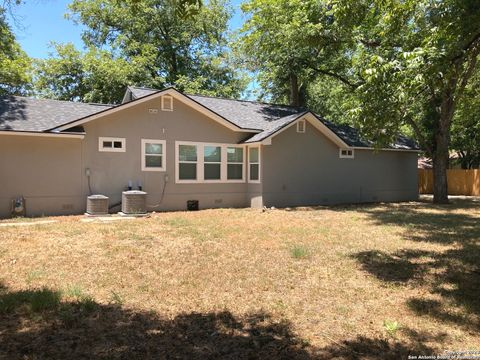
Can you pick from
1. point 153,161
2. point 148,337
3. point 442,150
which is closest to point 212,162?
point 153,161

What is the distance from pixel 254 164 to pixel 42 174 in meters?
7.64

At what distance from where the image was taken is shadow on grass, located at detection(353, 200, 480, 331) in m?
4.71

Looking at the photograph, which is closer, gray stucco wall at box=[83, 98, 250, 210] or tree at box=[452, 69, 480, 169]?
gray stucco wall at box=[83, 98, 250, 210]

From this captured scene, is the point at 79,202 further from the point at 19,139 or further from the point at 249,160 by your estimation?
the point at 249,160

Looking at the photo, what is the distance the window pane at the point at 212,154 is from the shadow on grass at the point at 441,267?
6.74 m

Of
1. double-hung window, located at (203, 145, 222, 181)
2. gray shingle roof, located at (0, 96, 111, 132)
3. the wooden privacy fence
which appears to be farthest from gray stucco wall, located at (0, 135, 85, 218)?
the wooden privacy fence

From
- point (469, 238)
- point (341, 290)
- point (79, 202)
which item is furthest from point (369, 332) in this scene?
point (79, 202)

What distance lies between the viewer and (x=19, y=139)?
12211 millimetres

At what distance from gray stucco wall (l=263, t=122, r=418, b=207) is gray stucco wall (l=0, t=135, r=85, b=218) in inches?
272

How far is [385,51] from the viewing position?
581 inches

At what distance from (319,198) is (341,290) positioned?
11.7 metres

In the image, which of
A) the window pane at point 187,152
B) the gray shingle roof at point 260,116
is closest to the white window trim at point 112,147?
the window pane at point 187,152

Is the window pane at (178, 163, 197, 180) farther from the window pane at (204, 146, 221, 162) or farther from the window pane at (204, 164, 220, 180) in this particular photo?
the window pane at (204, 146, 221, 162)

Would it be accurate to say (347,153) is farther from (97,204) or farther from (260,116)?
(97,204)
